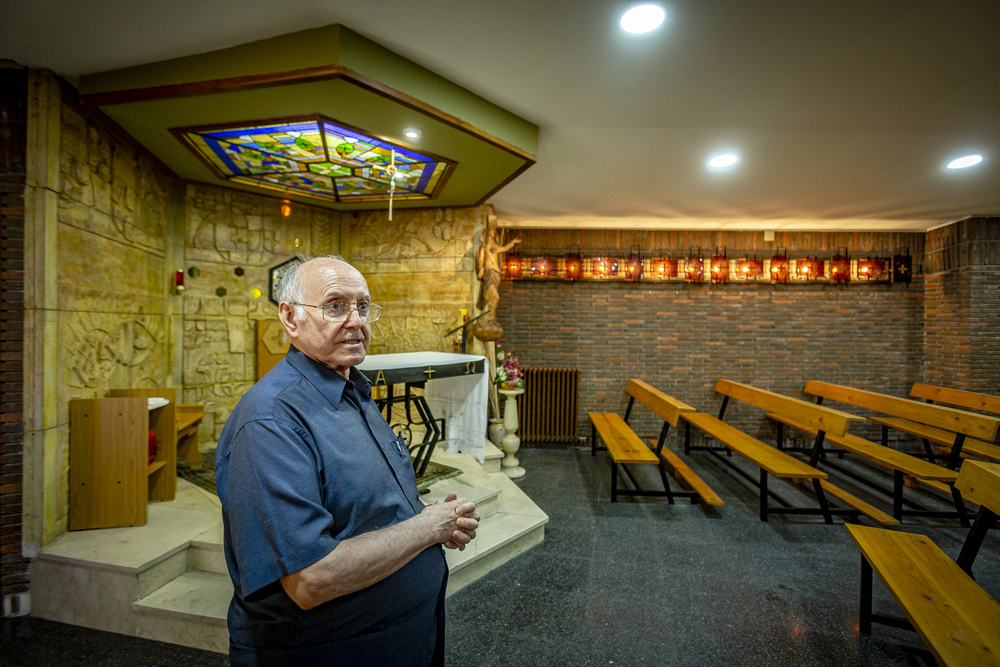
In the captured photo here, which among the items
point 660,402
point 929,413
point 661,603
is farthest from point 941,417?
point 661,603

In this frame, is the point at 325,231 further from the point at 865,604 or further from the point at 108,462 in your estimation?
the point at 865,604

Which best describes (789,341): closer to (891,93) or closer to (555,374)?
(555,374)

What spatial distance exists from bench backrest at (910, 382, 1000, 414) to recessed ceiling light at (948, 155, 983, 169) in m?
2.68

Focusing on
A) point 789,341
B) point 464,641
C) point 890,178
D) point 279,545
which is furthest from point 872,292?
point 279,545

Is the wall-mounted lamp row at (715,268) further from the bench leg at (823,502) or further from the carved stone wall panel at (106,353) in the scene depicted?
the carved stone wall panel at (106,353)

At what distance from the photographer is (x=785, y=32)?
233cm

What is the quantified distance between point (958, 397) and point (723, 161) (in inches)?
178

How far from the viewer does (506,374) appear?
18.5 feet

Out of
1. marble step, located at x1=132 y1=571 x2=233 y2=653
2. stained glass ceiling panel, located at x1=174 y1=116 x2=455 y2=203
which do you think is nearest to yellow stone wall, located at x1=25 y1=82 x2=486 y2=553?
stained glass ceiling panel, located at x1=174 y1=116 x2=455 y2=203

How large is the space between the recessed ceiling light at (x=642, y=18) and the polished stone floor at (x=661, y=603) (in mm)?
3262

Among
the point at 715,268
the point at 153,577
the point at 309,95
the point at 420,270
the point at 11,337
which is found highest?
the point at 309,95

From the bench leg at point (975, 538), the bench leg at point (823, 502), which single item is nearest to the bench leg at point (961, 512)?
the bench leg at point (823, 502)

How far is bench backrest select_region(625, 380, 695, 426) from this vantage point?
14.6 feet

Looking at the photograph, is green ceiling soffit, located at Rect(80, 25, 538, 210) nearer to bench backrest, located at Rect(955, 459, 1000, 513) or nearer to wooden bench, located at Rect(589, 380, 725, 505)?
wooden bench, located at Rect(589, 380, 725, 505)
